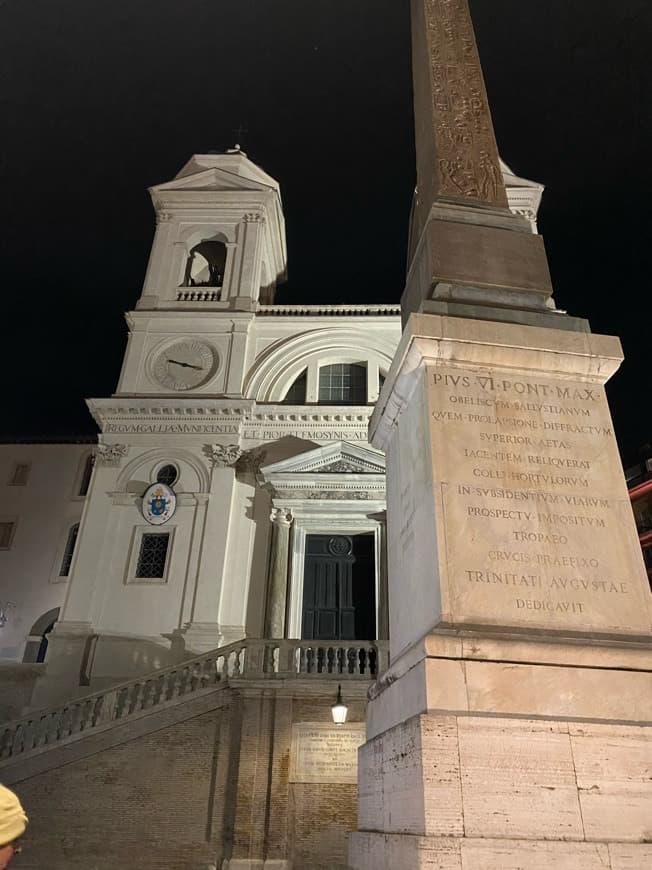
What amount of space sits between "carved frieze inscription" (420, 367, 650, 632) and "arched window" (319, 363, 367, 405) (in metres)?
14.4

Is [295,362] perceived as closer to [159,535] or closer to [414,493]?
[159,535]

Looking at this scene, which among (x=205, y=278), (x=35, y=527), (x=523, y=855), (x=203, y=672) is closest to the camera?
(x=523, y=855)

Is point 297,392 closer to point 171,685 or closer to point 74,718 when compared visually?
point 171,685

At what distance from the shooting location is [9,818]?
1871 millimetres

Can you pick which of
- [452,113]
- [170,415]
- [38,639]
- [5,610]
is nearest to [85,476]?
[5,610]

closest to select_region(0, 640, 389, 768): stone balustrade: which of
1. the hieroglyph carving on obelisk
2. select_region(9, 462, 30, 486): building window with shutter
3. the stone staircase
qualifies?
the stone staircase

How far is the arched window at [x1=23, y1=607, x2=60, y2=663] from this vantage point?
80.5ft

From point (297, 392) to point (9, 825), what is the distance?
60.0ft

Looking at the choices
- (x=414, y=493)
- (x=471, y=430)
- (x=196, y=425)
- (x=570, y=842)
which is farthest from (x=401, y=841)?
(x=196, y=425)

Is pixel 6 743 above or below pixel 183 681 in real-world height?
below

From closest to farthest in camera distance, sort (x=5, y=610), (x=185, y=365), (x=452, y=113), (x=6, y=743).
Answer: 1. (x=452, y=113)
2. (x=6, y=743)
3. (x=185, y=365)
4. (x=5, y=610)

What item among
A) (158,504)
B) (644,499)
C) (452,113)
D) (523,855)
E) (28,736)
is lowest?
(523,855)

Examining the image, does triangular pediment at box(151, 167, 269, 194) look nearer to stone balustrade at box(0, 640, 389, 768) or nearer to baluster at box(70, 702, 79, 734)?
stone balustrade at box(0, 640, 389, 768)

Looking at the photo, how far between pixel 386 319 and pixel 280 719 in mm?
12968
